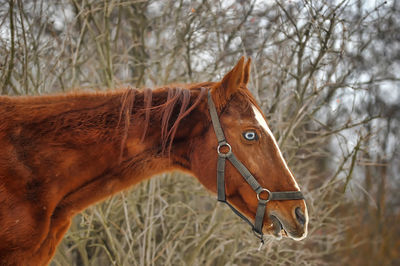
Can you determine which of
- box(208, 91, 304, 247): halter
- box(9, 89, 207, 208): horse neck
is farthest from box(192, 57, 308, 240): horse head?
box(9, 89, 207, 208): horse neck

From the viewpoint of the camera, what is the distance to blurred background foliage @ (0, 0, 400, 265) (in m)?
4.66

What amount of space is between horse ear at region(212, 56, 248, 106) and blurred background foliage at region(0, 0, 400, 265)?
6.70 feet

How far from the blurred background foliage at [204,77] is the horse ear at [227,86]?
2.04 m

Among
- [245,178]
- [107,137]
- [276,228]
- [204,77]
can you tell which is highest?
[204,77]

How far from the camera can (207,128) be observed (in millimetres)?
2529

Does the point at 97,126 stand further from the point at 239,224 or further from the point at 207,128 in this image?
the point at 239,224

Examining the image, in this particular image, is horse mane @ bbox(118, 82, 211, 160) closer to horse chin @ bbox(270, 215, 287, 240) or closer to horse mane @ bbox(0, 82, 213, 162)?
horse mane @ bbox(0, 82, 213, 162)

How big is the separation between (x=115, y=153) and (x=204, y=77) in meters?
3.93

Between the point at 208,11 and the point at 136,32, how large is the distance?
1657 millimetres

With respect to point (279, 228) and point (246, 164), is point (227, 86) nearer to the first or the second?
point (246, 164)

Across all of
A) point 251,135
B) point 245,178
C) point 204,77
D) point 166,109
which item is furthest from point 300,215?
point 204,77

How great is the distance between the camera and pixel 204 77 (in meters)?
6.17

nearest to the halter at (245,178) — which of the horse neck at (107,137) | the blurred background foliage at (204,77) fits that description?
the horse neck at (107,137)

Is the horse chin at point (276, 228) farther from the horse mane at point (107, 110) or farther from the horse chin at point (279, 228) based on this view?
the horse mane at point (107, 110)
